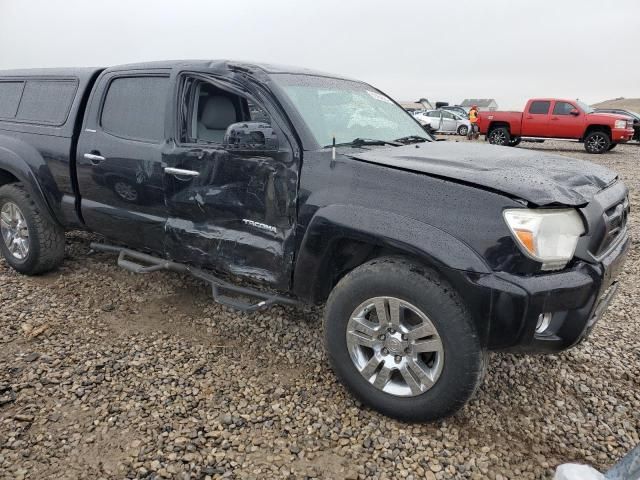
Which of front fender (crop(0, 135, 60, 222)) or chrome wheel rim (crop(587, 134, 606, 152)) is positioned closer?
front fender (crop(0, 135, 60, 222))

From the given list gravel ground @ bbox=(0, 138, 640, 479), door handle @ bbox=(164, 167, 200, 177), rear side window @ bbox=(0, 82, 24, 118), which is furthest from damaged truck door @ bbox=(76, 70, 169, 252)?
rear side window @ bbox=(0, 82, 24, 118)

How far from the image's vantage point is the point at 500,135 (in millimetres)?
17938

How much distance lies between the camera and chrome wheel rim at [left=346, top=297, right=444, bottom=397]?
2.41 metres

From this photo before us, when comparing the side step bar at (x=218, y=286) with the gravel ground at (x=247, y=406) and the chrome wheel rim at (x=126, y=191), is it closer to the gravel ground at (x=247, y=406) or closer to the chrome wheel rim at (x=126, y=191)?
the gravel ground at (x=247, y=406)

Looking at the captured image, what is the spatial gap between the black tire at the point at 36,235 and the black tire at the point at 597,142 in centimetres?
1680

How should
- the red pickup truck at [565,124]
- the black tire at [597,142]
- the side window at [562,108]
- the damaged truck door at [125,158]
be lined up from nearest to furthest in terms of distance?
the damaged truck door at [125,158] → the red pickup truck at [565,124] → the black tire at [597,142] → the side window at [562,108]

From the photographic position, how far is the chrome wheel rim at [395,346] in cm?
241

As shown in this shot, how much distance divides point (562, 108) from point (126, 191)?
16.7 m

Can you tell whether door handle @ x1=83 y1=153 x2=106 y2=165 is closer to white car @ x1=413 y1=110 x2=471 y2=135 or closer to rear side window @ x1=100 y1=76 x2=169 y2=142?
rear side window @ x1=100 y1=76 x2=169 y2=142

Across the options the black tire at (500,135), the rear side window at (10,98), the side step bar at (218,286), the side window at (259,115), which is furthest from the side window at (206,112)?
the black tire at (500,135)

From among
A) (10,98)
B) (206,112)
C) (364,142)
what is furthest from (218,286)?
(10,98)

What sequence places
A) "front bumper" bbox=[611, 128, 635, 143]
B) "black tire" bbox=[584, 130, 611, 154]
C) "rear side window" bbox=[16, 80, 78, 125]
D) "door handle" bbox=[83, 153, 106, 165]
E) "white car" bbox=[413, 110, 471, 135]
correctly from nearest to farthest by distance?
"door handle" bbox=[83, 153, 106, 165] → "rear side window" bbox=[16, 80, 78, 125] → "front bumper" bbox=[611, 128, 635, 143] → "black tire" bbox=[584, 130, 611, 154] → "white car" bbox=[413, 110, 471, 135]

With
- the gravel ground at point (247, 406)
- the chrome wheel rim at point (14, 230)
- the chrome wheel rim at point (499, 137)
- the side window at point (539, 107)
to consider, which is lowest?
the gravel ground at point (247, 406)

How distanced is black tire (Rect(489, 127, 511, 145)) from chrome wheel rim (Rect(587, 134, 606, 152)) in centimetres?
263
